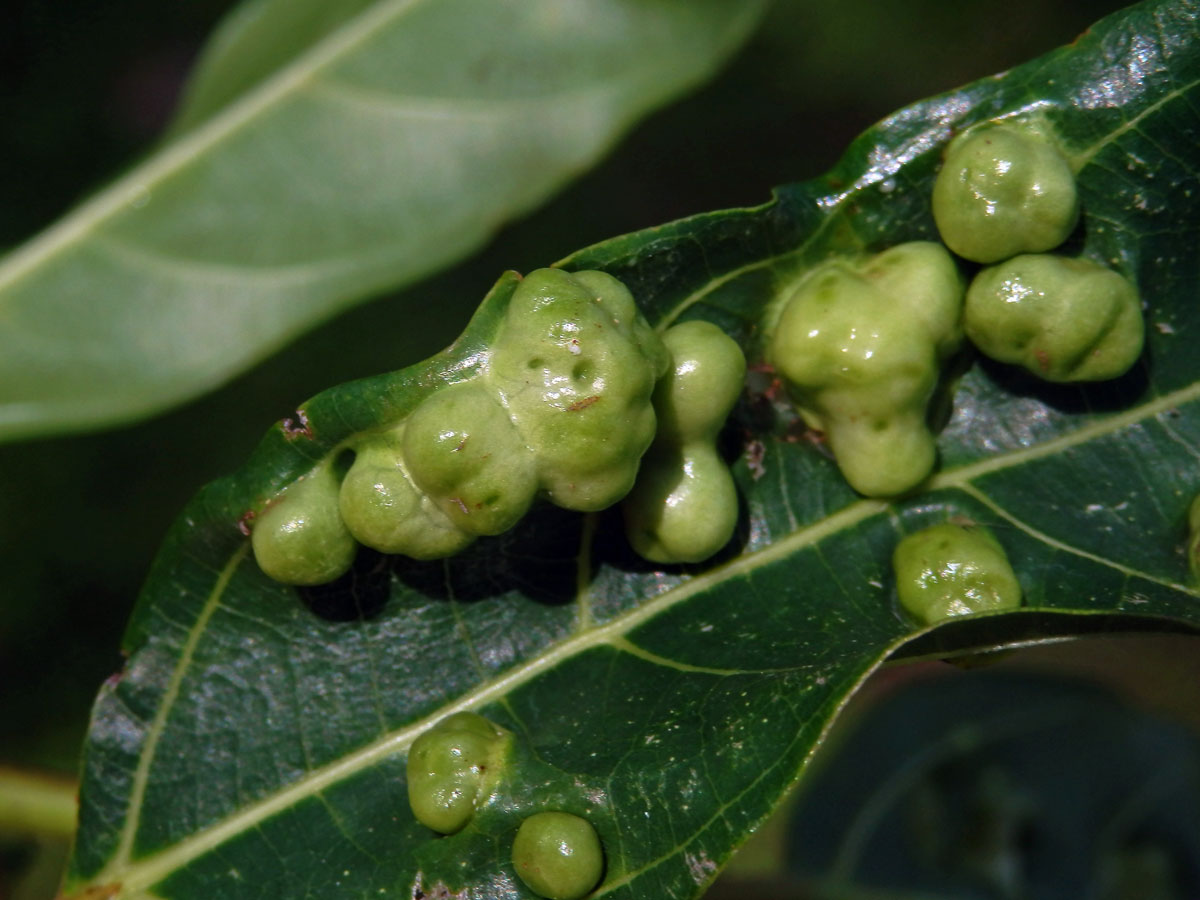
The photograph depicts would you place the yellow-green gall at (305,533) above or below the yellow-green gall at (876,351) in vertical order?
above

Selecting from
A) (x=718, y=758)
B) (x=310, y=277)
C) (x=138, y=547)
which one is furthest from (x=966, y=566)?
(x=138, y=547)

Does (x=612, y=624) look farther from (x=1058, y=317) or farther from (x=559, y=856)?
(x=1058, y=317)

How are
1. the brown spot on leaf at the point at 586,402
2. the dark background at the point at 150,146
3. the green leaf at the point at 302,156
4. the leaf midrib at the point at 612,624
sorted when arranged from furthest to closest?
the dark background at the point at 150,146, the green leaf at the point at 302,156, the leaf midrib at the point at 612,624, the brown spot on leaf at the point at 586,402

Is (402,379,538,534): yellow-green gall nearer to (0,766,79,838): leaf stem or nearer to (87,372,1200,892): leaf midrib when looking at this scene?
(87,372,1200,892): leaf midrib

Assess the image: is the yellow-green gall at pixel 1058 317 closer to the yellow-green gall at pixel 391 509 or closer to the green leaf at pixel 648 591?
the green leaf at pixel 648 591

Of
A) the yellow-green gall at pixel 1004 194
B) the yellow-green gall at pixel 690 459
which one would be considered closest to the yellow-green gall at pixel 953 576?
the yellow-green gall at pixel 690 459

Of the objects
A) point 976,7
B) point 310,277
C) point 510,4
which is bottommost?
point 976,7

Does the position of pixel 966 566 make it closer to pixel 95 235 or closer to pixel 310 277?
pixel 310 277

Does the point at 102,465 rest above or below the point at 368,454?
below
